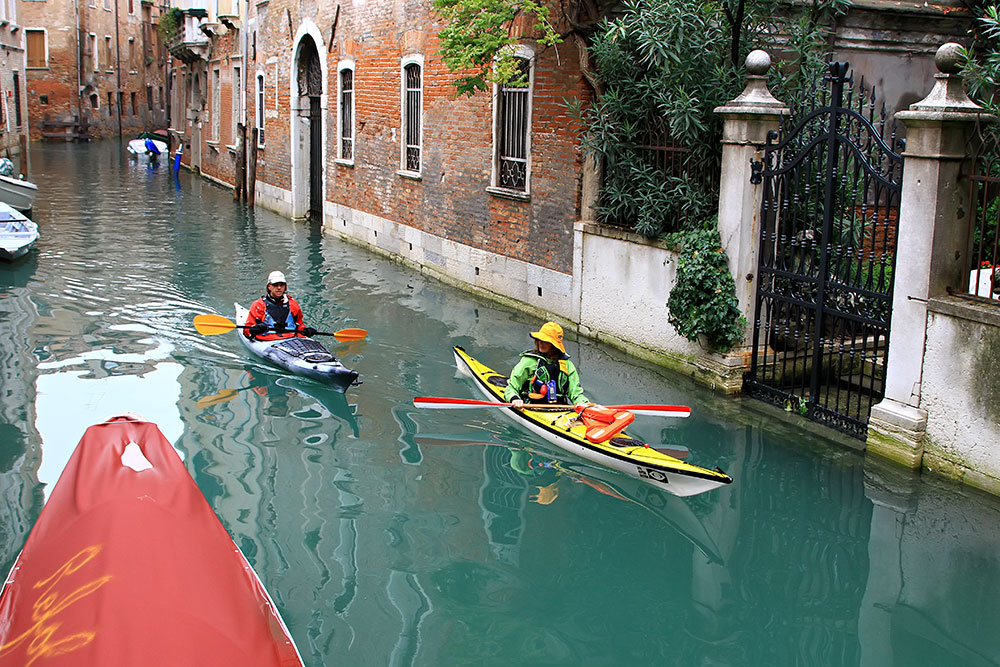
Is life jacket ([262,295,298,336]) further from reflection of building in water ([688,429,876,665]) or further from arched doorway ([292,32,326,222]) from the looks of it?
arched doorway ([292,32,326,222])

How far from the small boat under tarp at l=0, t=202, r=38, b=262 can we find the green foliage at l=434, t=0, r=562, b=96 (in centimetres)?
809

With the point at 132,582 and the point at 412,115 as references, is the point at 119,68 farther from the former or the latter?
the point at 132,582

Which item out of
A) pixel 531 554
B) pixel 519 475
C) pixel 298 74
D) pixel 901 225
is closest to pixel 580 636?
pixel 531 554

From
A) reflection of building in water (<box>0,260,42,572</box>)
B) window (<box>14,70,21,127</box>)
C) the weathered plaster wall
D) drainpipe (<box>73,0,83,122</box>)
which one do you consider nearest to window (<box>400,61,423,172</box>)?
reflection of building in water (<box>0,260,42,572</box>)

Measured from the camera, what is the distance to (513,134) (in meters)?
13.4

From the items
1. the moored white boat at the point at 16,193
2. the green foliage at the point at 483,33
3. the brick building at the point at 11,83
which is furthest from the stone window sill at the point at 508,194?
the brick building at the point at 11,83

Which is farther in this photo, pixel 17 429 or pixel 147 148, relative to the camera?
pixel 147 148

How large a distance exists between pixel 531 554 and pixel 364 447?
2.36 meters

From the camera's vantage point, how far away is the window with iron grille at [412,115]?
16.5 meters

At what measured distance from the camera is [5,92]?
105ft

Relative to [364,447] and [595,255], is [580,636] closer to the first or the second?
[364,447]

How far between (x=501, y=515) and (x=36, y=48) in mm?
44217

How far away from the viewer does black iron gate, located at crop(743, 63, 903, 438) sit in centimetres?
827

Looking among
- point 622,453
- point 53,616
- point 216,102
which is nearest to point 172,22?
point 216,102
